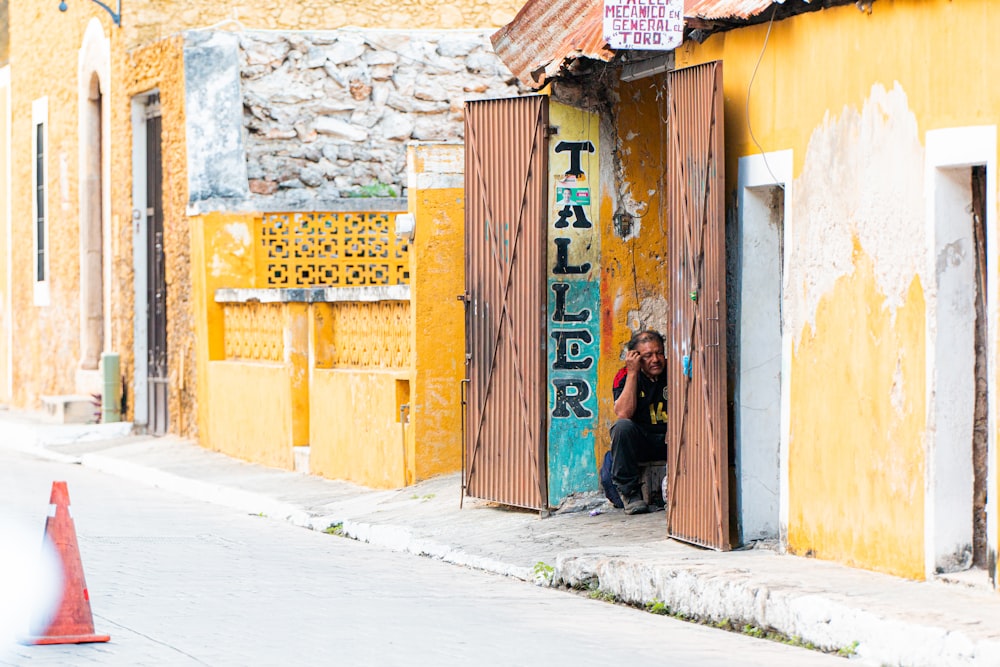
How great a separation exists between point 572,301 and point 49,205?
50.6 feet

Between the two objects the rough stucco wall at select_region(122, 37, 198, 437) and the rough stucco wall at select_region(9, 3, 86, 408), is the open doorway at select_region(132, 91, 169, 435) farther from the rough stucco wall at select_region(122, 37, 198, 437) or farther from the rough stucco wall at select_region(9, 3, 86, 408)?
the rough stucco wall at select_region(9, 3, 86, 408)

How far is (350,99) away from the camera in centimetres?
2006

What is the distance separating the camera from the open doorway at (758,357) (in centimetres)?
1041

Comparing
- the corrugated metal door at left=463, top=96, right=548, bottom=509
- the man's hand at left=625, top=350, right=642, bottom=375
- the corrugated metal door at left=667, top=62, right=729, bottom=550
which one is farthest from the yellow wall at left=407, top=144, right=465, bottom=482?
the corrugated metal door at left=667, top=62, right=729, bottom=550

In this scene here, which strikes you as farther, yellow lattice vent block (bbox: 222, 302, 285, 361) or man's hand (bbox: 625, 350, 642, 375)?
yellow lattice vent block (bbox: 222, 302, 285, 361)

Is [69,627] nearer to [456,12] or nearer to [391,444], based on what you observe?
[391,444]

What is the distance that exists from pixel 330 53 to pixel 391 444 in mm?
6630

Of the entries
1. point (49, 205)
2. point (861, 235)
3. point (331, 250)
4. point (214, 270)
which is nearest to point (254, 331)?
point (214, 270)

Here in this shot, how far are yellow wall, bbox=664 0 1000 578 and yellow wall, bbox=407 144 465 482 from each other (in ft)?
14.8

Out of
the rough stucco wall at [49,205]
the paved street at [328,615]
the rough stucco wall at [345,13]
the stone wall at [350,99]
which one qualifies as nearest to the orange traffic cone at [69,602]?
the paved street at [328,615]

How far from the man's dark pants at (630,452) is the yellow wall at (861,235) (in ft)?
6.89

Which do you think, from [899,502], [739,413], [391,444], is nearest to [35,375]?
[391,444]

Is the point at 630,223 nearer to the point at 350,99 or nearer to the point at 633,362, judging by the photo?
the point at 633,362

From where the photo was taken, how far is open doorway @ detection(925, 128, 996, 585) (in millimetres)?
8508
